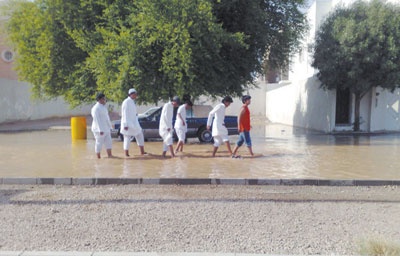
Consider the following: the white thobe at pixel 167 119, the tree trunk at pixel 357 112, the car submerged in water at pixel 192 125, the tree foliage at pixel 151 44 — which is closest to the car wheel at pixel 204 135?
the car submerged in water at pixel 192 125

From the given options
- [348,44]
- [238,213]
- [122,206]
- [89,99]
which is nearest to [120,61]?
[89,99]

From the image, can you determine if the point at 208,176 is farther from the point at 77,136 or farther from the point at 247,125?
the point at 77,136

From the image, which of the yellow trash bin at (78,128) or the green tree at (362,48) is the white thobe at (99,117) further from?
the green tree at (362,48)

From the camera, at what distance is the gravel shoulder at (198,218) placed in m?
4.15

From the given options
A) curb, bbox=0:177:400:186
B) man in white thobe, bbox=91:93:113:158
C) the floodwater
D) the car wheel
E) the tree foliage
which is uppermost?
the tree foliage

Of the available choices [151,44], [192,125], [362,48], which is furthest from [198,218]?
[362,48]

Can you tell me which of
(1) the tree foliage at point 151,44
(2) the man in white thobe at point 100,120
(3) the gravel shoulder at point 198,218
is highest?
(1) the tree foliage at point 151,44

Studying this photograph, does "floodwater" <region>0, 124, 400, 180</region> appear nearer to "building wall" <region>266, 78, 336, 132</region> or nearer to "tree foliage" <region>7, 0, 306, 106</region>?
"tree foliage" <region>7, 0, 306, 106</region>

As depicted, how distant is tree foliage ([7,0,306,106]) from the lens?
11523mm

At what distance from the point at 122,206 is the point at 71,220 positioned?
88 centimetres

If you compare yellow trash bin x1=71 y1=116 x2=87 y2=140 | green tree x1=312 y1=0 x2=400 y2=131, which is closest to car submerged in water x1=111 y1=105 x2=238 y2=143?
yellow trash bin x1=71 y1=116 x2=87 y2=140

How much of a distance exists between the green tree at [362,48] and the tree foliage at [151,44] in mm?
2510

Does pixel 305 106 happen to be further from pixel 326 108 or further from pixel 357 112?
pixel 357 112

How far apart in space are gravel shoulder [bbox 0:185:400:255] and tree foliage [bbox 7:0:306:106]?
586cm
